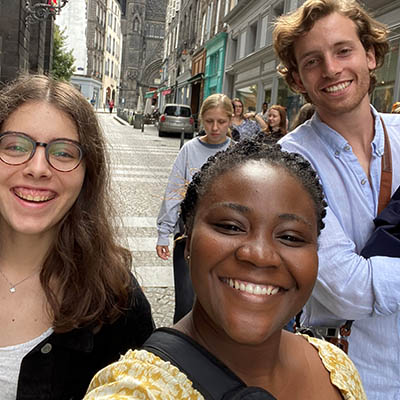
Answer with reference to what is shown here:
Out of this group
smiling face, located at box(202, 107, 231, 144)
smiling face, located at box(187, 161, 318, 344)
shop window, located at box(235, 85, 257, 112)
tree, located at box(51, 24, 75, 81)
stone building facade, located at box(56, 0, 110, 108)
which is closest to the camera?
smiling face, located at box(187, 161, 318, 344)

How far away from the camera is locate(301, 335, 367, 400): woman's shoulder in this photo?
106 cm

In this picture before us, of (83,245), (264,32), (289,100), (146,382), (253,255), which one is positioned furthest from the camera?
(264,32)

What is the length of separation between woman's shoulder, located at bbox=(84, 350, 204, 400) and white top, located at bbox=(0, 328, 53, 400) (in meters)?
0.74

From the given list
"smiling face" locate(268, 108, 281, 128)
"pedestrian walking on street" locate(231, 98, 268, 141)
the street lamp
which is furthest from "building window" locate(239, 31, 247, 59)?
"smiling face" locate(268, 108, 281, 128)

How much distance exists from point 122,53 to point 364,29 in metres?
85.2

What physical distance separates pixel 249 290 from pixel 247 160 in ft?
1.01

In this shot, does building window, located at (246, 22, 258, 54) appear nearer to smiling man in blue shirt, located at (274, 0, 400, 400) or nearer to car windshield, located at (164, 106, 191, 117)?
car windshield, located at (164, 106, 191, 117)

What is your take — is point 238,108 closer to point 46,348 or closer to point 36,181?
point 36,181

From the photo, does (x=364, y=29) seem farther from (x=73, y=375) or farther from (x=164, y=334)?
(x=73, y=375)

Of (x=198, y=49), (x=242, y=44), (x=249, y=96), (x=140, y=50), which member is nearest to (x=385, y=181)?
(x=249, y=96)

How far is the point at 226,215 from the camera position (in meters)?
1.01

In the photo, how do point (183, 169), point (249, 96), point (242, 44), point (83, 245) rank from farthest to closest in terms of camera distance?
point (242, 44) → point (249, 96) → point (183, 169) → point (83, 245)

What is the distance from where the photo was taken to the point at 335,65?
1633 millimetres

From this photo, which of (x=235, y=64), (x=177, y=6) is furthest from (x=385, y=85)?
(x=177, y=6)
